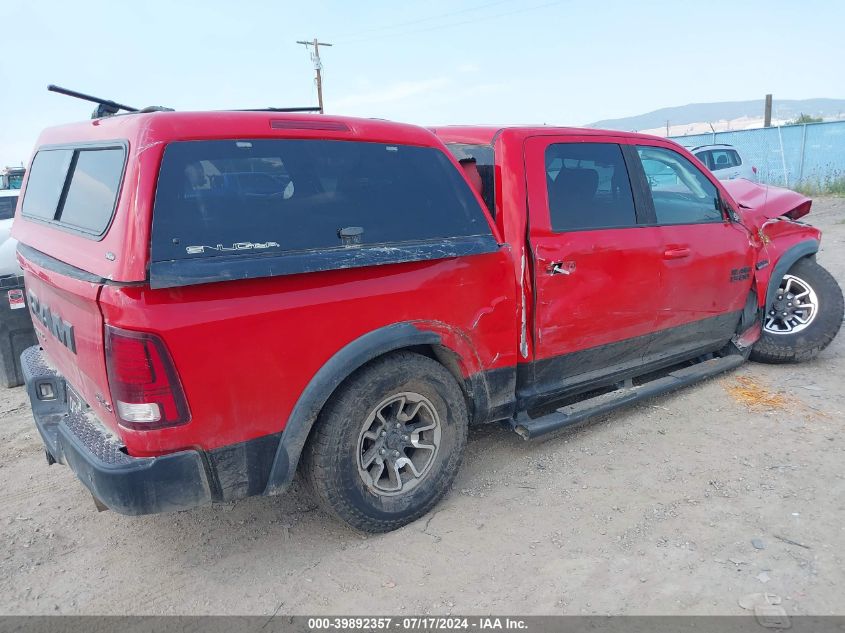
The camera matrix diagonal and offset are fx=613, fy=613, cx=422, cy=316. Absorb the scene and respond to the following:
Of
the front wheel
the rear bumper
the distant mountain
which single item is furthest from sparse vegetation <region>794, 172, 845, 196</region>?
the distant mountain

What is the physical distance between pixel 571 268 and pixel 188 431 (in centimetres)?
215

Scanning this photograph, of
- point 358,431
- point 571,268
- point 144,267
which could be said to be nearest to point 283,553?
point 358,431

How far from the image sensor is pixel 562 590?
2543 mm

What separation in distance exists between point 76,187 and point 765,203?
15.6 ft

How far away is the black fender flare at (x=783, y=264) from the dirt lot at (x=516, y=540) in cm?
113

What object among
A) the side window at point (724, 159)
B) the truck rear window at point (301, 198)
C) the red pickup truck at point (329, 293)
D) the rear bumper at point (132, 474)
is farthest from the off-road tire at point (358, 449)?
the side window at point (724, 159)

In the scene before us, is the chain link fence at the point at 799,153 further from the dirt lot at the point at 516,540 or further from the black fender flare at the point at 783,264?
the dirt lot at the point at 516,540

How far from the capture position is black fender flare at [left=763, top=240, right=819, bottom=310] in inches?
183

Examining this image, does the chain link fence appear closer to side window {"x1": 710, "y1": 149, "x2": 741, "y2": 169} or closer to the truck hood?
side window {"x1": 710, "y1": 149, "x2": 741, "y2": 169}

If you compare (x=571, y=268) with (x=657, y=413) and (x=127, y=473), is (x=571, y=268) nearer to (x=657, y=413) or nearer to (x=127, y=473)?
(x=657, y=413)

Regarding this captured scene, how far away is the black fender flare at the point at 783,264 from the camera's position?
4660mm

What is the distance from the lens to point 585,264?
11.4 ft

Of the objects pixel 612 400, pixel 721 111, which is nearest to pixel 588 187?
pixel 612 400

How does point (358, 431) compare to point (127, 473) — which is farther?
point (358, 431)
